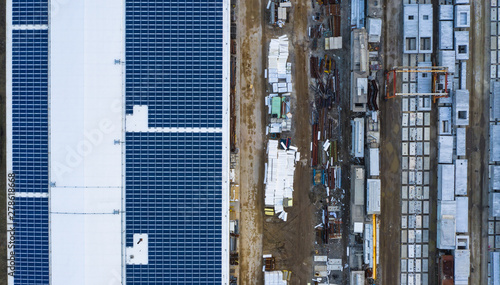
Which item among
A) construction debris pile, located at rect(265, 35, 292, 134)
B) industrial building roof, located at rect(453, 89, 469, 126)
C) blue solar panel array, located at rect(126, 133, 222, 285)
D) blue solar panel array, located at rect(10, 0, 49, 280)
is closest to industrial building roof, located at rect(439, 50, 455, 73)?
industrial building roof, located at rect(453, 89, 469, 126)

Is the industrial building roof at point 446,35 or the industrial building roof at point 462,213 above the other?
the industrial building roof at point 446,35

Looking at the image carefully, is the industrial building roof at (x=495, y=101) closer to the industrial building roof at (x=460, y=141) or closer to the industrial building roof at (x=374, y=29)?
the industrial building roof at (x=460, y=141)

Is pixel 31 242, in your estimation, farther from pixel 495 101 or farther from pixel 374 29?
pixel 495 101

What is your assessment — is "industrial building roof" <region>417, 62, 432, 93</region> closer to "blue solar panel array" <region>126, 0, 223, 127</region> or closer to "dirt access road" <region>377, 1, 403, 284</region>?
"dirt access road" <region>377, 1, 403, 284</region>

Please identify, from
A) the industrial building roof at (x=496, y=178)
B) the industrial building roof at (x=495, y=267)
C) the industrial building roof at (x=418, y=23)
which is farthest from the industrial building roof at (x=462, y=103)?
the industrial building roof at (x=495, y=267)

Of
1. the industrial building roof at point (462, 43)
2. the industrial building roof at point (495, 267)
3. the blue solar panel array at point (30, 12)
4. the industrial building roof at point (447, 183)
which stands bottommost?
the industrial building roof at point (495, 267)

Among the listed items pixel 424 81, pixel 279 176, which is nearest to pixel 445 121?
pixel 424 81
